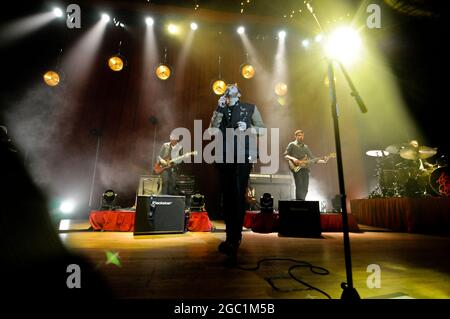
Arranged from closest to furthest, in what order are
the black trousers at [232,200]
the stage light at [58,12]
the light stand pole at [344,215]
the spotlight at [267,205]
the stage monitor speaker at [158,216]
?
the light stand pole at [344,215]
the black trousers at [232,200]
the stage monitor speaker at [158,216]
the spotlight at [267,205]
the stage light at [58,12]

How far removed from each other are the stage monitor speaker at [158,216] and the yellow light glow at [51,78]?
5370 millimetres

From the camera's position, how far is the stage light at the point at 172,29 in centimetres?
704

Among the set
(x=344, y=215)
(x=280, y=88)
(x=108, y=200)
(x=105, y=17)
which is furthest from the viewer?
(x=280, y=88)

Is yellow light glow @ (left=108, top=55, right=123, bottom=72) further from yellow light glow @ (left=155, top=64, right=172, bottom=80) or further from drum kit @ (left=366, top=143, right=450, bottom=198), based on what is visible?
drum kit @ (left=366, top=143, right=450, bottom=198)

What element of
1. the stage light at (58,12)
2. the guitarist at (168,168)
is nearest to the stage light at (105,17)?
the stage light at (58,12)

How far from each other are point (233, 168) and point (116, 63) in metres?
6.29

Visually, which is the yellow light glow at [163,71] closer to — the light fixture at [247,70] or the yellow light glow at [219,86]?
the yellow light glow at [219,86]

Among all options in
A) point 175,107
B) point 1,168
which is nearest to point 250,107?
point 1,168

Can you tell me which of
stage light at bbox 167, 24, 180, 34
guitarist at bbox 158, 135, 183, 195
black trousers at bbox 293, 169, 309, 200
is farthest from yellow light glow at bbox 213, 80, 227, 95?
black trousers at bbox 293, 169, 309, 200

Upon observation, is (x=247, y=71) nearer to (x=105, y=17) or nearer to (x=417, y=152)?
(x=105, y=17)

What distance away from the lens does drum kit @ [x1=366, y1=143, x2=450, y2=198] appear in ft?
15.1

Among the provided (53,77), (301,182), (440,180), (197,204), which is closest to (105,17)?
(53,77)

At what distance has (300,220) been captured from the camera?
3.52 meters

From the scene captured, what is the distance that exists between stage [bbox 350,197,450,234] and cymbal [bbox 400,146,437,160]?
1.30 metres
